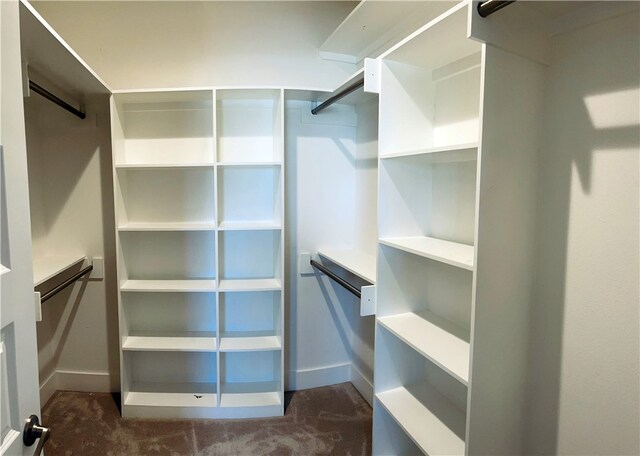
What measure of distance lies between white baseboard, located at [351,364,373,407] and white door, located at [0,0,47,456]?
1974 mm

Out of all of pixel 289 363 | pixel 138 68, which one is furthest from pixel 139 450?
pixel 138 68

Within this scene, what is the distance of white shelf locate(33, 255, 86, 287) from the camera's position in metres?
1.86

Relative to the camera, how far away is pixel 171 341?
2279 millimetres

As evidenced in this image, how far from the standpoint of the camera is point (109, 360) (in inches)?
99.0

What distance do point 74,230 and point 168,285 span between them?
797mm

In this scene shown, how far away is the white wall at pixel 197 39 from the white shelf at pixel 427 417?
199 centimetres

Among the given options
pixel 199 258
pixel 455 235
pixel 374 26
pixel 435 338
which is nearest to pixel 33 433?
pixel 435 338

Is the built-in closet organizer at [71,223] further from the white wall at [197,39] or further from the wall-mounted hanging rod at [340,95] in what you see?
the wall-mounted hanging rod at [340,95]

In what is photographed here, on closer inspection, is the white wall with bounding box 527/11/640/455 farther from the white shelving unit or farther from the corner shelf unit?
the corner shelf unit

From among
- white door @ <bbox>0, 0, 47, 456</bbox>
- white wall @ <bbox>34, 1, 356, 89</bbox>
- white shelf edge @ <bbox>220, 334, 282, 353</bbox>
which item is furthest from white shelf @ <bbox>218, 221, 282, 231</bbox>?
white door @ <bbox>0, 0, 47, 456</bbox>

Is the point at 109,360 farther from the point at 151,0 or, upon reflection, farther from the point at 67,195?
the point at 151,0

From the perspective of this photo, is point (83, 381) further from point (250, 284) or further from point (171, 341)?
point (250, 284)

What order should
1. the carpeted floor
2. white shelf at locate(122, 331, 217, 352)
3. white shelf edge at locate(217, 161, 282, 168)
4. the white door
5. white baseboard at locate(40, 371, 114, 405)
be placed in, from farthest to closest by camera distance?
1. white baseboard at locate(40, 371, 114, 405)
2. white shelf at locate(122, 331, 217, 352)
3. white shelf edge at locate(217, 161, 282, 168)
4. the carpeted floor
5. the white door

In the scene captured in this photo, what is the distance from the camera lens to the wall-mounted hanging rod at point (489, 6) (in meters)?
1.04
